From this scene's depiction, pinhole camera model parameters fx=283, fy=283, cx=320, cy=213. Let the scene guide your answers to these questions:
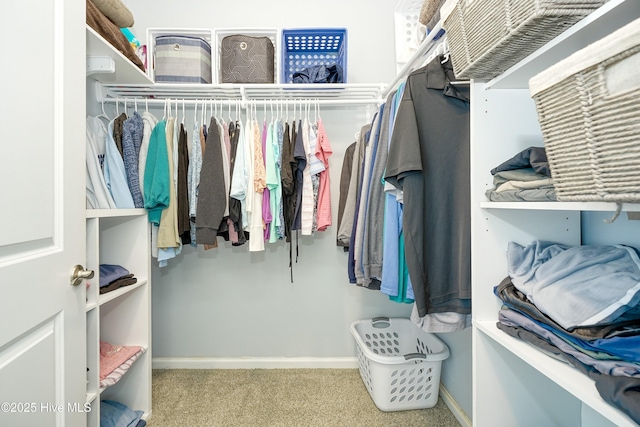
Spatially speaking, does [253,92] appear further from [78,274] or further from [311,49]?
[78,274]

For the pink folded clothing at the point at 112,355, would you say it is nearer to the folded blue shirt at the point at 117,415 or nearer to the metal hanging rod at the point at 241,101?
the folded blue shirt at the point at 117,415

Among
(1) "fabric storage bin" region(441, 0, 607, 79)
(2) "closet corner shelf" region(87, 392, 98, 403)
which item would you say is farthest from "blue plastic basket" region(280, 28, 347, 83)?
(2) "closet corner shelf" region(87, 392, 98, 403)

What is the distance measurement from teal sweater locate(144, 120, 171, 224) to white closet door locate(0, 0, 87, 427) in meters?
0.51

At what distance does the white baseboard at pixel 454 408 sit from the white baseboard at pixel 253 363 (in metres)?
0.58

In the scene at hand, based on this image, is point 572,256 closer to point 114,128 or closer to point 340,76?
point 340,76

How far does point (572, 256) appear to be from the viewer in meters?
0.71

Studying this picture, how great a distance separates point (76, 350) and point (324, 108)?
1775 millimetres

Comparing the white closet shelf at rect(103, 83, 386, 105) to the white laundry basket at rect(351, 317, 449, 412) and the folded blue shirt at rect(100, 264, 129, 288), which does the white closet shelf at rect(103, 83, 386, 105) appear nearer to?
the folded blue shirt at rect(100, 264, 129, 288)

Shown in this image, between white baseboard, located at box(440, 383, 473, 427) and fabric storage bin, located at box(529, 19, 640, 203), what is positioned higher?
fabric storage bin, located at box(529, 19, 640, 203)

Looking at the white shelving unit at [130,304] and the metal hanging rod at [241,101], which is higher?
the metal hanging rod at [241,101]

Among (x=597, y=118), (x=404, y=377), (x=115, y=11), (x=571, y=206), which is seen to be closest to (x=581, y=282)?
(x=571, y=206)

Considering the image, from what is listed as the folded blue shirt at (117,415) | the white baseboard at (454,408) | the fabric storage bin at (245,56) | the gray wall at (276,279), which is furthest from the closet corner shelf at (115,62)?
the white baseboard at (454,408)

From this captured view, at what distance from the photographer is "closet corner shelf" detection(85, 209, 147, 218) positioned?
3.63 feet

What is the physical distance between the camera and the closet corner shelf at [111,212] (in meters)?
1.11
